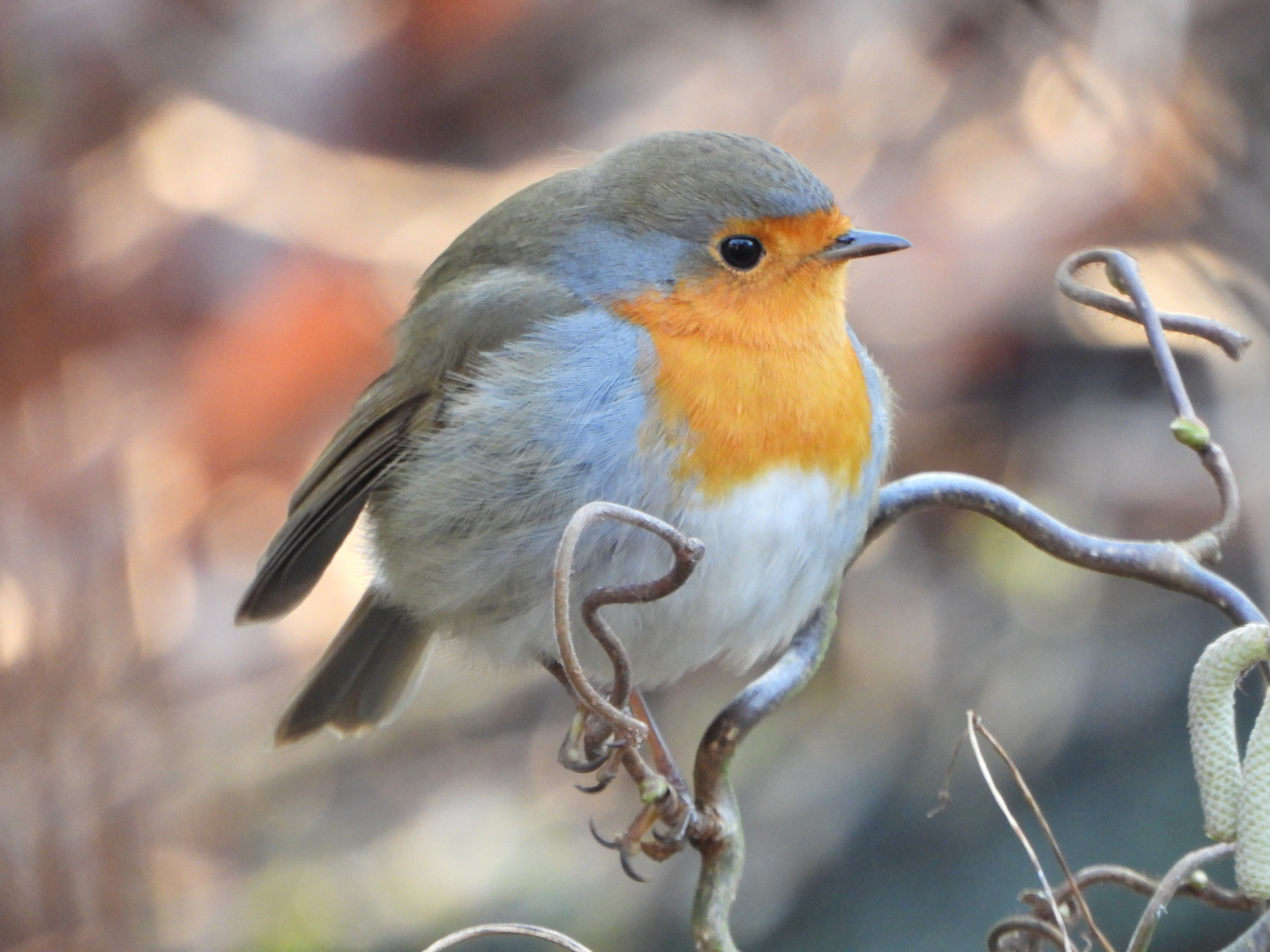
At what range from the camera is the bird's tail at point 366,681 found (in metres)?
2.47

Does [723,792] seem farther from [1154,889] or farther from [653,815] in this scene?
[1154,889]

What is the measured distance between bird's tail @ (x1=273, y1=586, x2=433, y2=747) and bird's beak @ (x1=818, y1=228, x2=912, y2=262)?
3.20 ft

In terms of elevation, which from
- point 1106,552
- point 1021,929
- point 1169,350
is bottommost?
point 1021,929

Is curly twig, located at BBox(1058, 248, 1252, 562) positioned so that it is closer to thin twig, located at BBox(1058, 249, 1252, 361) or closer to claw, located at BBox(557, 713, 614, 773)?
thin twig, located at BBox(1058, 249, 1252, 361)

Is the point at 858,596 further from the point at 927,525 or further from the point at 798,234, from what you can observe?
the point at 798,234

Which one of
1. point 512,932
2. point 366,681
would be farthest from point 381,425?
point 512,932

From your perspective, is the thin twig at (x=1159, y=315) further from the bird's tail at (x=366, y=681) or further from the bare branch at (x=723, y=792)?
the bird's tail at (x=366, y=681)

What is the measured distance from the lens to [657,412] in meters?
1.81

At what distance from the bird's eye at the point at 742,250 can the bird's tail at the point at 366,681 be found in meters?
0.89

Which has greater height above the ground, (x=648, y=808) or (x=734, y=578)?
(x=734, y=578)

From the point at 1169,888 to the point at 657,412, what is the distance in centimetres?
87

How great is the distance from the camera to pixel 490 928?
1187mm

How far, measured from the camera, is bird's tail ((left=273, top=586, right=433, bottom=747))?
2469mm

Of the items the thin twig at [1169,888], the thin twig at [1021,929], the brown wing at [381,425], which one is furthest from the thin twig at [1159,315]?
the brown wing at [381,425]
